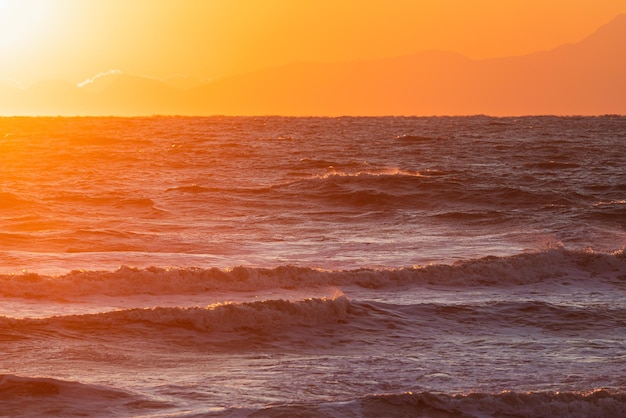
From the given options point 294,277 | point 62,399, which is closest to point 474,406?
point 62,399

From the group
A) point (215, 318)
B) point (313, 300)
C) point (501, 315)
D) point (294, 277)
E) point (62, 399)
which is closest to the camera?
point (62, 399)

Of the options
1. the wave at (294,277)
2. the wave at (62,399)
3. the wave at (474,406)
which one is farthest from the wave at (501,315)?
the wave at (62,399)

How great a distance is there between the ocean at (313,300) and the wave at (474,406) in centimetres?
2

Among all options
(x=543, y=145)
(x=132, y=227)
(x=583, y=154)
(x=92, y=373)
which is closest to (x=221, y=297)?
(x=92, y=373)

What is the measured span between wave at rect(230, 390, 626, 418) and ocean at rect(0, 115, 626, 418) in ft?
0.08

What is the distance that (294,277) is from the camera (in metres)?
18.2

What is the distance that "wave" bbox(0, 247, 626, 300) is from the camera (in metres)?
16.9

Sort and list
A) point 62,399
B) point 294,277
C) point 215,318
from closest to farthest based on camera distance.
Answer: point 62,399 < point 215,318 < point 294,277

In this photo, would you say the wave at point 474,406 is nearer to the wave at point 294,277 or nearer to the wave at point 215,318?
the wave at point 215,318

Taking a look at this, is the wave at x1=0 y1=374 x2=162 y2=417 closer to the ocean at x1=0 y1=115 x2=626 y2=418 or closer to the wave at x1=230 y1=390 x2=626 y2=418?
the ocean at x1=0 y1=115 x2=626 y2=418

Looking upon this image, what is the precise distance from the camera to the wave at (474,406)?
34.3 ft

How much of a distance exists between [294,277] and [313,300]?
2.61 meters

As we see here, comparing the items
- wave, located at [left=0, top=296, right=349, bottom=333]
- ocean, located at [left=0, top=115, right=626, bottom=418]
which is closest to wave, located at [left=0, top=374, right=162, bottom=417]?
ocean, located at [left=0, top=115, right=626, bottom=418]

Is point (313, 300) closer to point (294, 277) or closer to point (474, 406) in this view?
point (294, 277)
